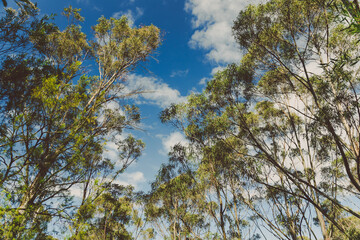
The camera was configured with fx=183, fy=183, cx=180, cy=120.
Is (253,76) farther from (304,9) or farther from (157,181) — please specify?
(157,181)

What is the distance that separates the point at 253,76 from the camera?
9875 millimetres

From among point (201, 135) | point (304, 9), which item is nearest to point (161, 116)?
point (201, 135)

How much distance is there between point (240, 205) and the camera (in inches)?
558

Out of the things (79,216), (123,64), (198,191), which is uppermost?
(123,64)

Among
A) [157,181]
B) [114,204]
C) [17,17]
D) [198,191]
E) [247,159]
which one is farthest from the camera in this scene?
[114,204]

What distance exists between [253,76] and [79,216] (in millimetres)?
9712

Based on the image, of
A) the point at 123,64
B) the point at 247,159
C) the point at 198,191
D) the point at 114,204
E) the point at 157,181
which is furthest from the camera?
the point at 114,204

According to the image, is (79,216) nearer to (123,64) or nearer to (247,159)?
(123,64)

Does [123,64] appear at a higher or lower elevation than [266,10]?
lower

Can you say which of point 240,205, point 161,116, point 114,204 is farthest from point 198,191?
point 114,204

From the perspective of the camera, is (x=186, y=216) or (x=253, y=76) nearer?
(x=253, y=76)

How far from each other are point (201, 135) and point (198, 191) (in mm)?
5329

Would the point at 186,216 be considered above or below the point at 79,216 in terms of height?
above

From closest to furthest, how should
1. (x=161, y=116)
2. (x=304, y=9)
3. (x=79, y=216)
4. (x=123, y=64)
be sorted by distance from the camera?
(x=79, y=216) → (x=304, y=9) → (x=123, y=64) → (x=161, y=116)
